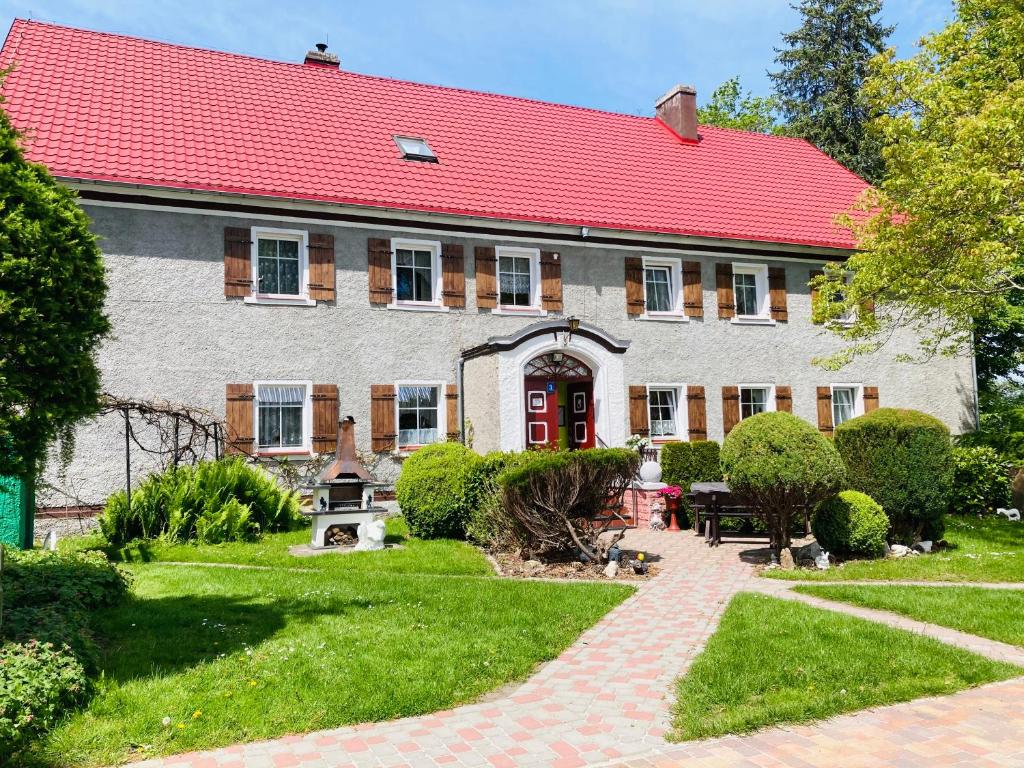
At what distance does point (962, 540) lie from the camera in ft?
38.8

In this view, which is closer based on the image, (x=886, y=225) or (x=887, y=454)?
(x=887, y=454)

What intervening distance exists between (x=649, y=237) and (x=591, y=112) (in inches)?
258

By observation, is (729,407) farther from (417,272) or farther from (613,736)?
(613,736)

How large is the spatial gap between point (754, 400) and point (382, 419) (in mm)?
8826

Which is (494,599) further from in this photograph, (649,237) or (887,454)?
(649,237)

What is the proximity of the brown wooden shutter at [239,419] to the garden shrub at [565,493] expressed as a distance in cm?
571

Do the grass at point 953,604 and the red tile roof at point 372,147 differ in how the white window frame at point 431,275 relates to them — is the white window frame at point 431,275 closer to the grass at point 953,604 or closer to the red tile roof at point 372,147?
the red tile roof at point 372,147

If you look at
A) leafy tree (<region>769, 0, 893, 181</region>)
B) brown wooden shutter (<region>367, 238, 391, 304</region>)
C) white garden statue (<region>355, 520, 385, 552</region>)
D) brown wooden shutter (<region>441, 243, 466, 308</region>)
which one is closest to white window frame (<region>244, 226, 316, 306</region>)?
brown wooden shutter (<region>367, 238, 391, 304</region>)

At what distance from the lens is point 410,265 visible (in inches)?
619

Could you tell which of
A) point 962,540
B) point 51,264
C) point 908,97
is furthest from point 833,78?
point 51,264

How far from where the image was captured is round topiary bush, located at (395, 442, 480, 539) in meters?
11.7

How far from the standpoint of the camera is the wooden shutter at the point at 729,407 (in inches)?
699

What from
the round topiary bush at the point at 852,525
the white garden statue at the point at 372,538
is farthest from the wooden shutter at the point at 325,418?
the round topiary bush at the point at 852,525

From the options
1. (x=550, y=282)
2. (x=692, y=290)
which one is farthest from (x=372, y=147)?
(x=692, y=290)
